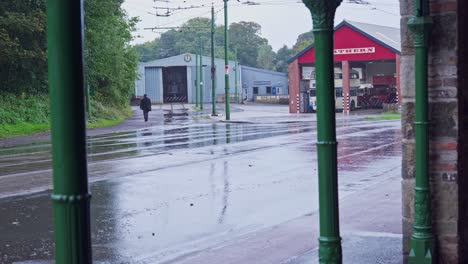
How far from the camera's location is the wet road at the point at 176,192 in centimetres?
851

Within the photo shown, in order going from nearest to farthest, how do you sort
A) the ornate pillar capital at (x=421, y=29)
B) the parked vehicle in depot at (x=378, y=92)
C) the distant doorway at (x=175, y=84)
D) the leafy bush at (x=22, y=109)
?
the ornate pillar capital at (x=421, y=29) → the leafy bush at (x=22, y=109) → the parked vehicle in depot at (x=378, y=92) → the distant doorway at (x=175, y=84)

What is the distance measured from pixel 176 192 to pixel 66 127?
10.2 metres

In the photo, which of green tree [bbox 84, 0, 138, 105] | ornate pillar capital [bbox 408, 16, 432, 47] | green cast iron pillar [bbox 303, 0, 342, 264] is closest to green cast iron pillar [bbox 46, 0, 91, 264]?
green cast iron pillar [bbox 303, 0, 342, 264]

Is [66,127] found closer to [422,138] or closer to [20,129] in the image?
[422,138]

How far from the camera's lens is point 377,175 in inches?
579

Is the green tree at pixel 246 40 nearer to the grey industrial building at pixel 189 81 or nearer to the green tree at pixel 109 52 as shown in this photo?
the grey industrial building at pixel 189 81

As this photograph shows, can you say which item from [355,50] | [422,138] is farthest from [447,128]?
[355,50]

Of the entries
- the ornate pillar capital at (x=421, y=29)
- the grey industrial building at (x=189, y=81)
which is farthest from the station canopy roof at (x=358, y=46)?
the ornate pillar capital at (x=421, y=29)

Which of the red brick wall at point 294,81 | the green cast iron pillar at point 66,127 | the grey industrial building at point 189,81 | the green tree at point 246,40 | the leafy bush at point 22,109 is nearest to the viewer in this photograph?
the green cast iron pillar at point 66,127

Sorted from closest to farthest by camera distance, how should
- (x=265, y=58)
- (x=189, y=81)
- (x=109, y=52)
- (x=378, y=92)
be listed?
1. (x=109, y=52)
2. (x=378, y=92)
3. (x=189, y=81)
4. (x=265, y=58)

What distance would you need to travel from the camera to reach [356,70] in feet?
191

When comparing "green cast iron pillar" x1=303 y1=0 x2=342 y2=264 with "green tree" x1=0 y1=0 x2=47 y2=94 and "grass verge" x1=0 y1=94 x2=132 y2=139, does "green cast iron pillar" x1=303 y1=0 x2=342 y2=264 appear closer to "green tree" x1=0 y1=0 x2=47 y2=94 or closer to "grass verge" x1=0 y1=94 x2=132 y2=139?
"grass verge" x1=0 y1=94 x2=132 y2=139

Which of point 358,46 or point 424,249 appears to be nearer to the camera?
point 424,249

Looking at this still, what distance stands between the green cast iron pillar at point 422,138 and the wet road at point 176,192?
9.05 ft
